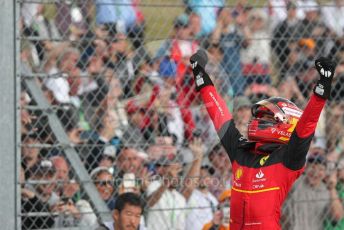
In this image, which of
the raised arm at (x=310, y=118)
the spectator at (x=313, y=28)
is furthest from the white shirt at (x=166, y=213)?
the raised arm at (x=310, y=118)

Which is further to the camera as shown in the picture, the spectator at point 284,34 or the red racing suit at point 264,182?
the spectator at point 284,34

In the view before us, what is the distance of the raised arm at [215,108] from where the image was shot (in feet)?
20.0

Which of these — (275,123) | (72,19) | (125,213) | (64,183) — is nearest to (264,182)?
(275,123)

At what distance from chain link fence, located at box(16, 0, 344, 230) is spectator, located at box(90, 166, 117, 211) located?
12mm

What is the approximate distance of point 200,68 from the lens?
6156 millimetres

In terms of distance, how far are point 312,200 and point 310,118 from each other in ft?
Result: 9.01

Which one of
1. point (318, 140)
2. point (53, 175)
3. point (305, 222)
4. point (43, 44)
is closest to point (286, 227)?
point (305, 222)

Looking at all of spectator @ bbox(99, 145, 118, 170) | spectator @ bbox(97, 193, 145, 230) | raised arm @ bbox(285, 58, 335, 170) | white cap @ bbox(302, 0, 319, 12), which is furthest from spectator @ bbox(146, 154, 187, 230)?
raised arm @ bbox(285, 58, 335, 170)

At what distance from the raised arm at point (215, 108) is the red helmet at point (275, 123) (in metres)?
0.26

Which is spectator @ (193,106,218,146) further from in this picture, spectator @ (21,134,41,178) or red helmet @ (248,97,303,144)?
red helmet @ (248,97,303,144)

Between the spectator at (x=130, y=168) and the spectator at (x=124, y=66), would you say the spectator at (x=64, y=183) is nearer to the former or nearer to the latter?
the spectator at (x=130, y=168)

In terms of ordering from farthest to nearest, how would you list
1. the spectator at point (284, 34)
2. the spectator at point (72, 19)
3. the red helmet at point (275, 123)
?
the spectator at point (284, 34), the spectator at point (72, 19), the red helmet at point (275, 123)

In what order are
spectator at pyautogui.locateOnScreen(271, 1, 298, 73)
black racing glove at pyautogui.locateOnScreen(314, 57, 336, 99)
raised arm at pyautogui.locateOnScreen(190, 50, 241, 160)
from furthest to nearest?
spectator at pyautogui.locateOnScreen(271, 1, 298, 73) < raised arm at pyautogui.locateOnScreen(190, 50, 241, 160) < black racing glove at pyautogui.locateOnScreen(314, 57, 336, 99)

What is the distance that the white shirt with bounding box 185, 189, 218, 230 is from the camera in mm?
7539
